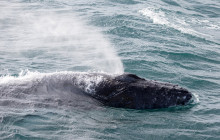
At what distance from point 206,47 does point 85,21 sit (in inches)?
353

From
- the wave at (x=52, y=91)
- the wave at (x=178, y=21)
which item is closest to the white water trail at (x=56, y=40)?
the wave at (x=52, y=91)

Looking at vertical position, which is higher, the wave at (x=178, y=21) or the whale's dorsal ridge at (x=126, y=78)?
the whale's dorsal ridge at (x=126, y=78)

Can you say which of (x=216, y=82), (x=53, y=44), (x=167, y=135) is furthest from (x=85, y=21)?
(x=167, y=135)

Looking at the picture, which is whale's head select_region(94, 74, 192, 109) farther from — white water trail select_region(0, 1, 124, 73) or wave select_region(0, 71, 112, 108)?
white water trail select_region(0, 1, 124, 73)

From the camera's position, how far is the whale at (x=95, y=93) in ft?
32.6

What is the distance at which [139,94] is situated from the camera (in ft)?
32.7

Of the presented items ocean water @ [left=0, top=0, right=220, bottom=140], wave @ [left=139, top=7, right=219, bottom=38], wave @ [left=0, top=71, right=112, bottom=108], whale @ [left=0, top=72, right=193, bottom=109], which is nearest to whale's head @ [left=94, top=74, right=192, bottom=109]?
whale @ [left=0, top=72, right=193, bottom=109]

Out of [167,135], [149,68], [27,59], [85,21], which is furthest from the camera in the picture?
[85,21]

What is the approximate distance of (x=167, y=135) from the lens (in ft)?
28.0

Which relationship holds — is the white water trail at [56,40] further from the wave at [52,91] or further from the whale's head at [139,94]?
the whale's head at [139,94]

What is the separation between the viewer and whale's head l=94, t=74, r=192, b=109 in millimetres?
9914

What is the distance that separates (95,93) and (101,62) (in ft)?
16.8

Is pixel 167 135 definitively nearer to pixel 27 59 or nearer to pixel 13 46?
pixel 27 59

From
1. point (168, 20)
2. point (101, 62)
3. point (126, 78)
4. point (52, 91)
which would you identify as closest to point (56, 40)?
point (101, 62)
